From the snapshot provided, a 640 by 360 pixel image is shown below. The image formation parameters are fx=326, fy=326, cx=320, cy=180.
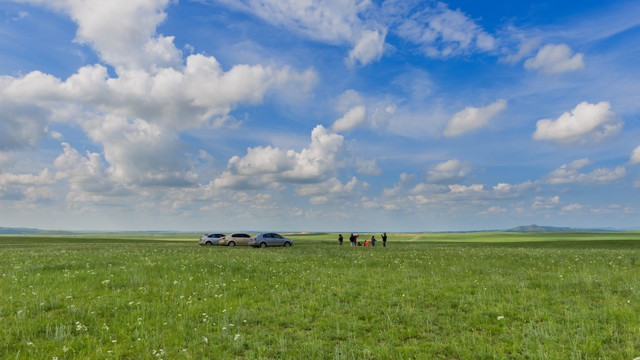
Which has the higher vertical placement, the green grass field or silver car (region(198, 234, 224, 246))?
the green grass field

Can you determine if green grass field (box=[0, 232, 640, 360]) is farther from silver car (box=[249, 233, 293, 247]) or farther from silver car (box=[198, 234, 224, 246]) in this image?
silver car (box=[198, 234, 224, 246])

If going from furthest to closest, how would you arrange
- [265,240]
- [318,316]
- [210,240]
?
[210,240], [265,240], [318,316]

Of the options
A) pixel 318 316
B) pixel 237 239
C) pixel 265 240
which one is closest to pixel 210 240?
pixel 237 239

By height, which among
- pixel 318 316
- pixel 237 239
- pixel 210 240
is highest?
pixel 318 316

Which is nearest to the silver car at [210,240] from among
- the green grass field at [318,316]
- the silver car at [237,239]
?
the silver car at [237,239]

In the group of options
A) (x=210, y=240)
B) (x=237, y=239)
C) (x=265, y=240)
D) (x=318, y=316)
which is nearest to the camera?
(x=318, y=316)

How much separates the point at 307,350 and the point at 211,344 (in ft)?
8.00

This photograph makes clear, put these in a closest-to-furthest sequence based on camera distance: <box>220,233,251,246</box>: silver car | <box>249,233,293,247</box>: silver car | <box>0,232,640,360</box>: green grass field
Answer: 1. <box>0,232,640,360</box>: green grass field
2. <box>249,233,293,247</box>: silver car
3. <box>220,233,251,246</box>: silver car

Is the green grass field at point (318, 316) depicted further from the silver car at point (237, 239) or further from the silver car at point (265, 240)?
the silver car at point (237, 239)

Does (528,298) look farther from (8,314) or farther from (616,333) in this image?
(8,314)

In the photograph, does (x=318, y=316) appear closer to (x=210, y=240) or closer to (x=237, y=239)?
(x=237, y=239)

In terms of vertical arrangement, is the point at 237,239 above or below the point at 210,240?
above

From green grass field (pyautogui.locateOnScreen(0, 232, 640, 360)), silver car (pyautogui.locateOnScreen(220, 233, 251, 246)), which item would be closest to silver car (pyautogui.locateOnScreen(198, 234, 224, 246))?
silver car (pyautogui.locateOnScreen(220, 233, 251, 246))

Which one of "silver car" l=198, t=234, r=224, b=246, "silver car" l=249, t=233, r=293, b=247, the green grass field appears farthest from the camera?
"silver car" l=198, t=234, r=224, b=246
